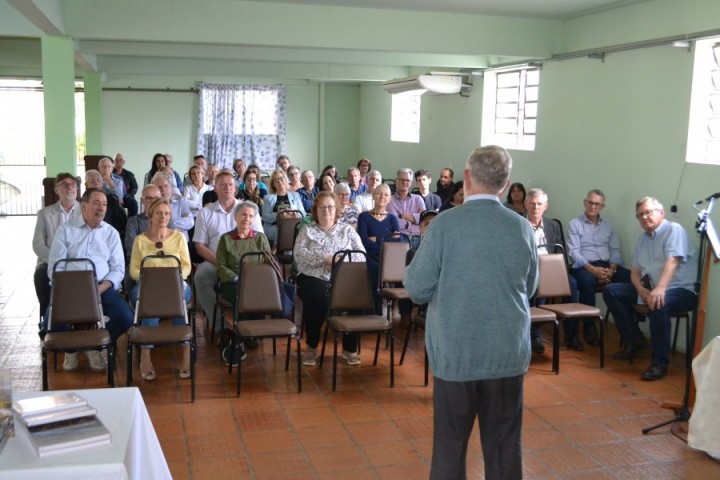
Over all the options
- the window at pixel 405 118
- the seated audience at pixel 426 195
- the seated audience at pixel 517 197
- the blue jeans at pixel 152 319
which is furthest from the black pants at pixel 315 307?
the window at pixel 405 118

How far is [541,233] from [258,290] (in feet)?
7.87

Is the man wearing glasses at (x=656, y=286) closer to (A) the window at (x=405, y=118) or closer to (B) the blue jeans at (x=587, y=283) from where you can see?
(B) the blue jeans at (x=587, y=283)

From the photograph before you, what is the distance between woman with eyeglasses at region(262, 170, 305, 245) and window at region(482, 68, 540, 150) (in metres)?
2.37

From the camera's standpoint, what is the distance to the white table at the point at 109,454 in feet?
6.26

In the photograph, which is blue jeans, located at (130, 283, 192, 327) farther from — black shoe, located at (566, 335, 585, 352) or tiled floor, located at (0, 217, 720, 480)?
black shoe, located at (566, 335, 585, 352)

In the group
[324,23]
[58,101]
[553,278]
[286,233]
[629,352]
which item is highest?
[324,23]

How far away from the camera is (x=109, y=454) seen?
2.00 meters

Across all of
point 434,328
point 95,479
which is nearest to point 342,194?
point 434,328

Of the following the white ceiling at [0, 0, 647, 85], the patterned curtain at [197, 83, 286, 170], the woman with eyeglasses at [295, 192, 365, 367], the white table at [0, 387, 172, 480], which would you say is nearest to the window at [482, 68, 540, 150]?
the white ceiling at [0, 0, 647, 85]

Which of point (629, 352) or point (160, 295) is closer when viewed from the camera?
point (160, 295)

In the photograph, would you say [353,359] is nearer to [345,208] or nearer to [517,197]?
[345,208]

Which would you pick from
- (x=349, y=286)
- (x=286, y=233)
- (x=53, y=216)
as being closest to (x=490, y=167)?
(x=349, y=286)

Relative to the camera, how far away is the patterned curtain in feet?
45.5

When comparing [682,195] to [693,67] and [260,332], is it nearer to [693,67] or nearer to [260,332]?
[693,67]
